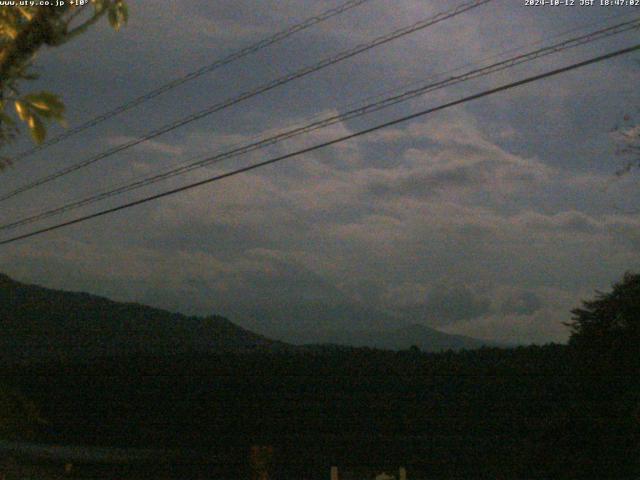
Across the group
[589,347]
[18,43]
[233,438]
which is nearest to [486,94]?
[18,43]

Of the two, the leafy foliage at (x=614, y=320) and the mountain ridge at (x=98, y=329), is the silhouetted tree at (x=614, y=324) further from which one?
the mountain ridge at (x=98, y=329)

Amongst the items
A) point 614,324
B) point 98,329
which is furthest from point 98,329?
point 614,324

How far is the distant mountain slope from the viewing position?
1635 inches

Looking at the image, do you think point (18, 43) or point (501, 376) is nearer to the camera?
point (18, 43)

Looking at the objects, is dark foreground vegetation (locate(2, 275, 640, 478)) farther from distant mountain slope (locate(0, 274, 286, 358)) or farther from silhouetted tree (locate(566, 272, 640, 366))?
distant mountain slope (locate(0, 274, 286, 358))

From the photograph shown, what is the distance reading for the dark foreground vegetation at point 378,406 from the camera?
1513cm

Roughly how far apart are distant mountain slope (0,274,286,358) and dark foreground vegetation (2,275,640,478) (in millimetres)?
7320

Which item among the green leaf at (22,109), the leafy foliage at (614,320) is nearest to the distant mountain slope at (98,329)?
the leafy foliage at (614,320)

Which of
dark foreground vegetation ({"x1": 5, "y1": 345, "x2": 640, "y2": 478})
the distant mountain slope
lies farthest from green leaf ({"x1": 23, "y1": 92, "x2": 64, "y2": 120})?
the distant mountain slope

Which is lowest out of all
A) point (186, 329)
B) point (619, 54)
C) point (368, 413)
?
point (368, 413)

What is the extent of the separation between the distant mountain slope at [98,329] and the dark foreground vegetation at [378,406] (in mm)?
7320

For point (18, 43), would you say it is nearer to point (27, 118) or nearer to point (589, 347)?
point (27, 118)

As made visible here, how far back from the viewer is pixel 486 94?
355 inches

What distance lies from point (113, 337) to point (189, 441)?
1632cm
